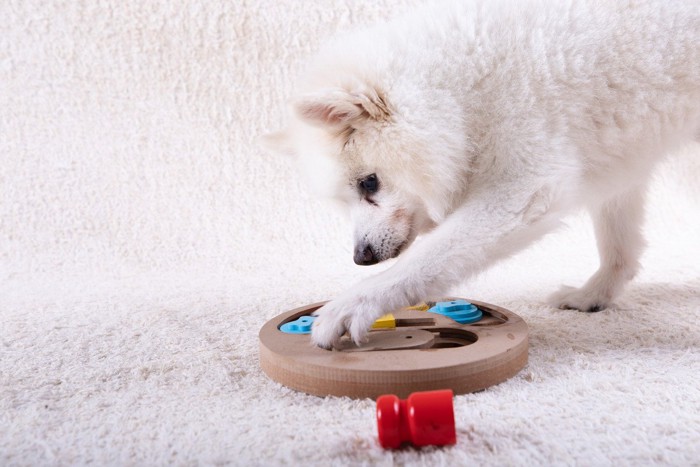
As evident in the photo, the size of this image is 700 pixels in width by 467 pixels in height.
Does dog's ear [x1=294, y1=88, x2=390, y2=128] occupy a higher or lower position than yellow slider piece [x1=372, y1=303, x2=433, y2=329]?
higher

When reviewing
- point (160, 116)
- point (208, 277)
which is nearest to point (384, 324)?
point (208, 277)

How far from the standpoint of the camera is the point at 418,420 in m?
1.04

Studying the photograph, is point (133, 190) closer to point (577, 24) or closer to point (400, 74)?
point (400, 74)

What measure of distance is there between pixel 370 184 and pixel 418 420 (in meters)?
0.86

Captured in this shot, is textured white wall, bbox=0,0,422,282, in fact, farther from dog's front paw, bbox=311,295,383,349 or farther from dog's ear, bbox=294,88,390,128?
dog's front paw, bbox=311,295,383,349

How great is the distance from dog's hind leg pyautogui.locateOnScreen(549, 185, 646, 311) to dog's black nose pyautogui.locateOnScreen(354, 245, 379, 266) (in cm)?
78

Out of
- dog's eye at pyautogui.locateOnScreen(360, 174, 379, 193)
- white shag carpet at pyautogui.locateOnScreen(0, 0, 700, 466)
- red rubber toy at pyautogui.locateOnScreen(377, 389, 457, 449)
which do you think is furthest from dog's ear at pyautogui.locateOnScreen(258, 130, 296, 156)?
red rubber toy at pyautogui.locateOnScreen(377, 389, 457, 449)

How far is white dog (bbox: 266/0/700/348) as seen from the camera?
1.60 m

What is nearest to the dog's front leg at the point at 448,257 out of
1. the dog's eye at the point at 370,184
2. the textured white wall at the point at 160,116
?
the dog's eye at the point at 370,184

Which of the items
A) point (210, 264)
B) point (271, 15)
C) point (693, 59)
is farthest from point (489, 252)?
point (271, 15)

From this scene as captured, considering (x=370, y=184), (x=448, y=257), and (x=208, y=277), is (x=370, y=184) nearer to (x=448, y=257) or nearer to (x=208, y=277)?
(x=448, y=257)

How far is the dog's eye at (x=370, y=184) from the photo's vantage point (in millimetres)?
1770

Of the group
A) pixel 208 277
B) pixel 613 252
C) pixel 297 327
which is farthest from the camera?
pixel 208 277

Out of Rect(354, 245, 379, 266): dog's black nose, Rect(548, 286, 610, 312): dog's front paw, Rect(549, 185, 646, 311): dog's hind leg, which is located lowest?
Rect(548, 286, 610, 312): dog's front paw
